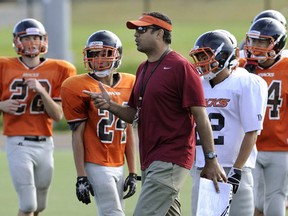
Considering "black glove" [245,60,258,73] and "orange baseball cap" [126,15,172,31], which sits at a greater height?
Result: "orange baseball cap" [126,15,172,31]

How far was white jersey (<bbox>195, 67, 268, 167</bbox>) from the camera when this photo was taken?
22.4 ft

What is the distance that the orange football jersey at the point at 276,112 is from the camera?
8.18m

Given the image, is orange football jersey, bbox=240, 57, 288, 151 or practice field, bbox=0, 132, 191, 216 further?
practice field, bbox=0, 132, 191, 216

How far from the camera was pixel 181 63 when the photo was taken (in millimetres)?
6445

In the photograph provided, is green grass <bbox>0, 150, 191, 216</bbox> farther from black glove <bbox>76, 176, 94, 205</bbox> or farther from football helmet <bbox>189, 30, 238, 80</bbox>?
football helmet <bbox>189, 30, 238, 80</bbox>

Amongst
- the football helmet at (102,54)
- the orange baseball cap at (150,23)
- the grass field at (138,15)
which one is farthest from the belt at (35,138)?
the grass field at (138,15)

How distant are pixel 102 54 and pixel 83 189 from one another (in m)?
1.19

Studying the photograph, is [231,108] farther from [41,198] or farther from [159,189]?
[41,198]

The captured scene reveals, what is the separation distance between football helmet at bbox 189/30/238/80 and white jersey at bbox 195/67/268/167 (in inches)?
4.3

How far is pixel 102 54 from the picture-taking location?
7645mm

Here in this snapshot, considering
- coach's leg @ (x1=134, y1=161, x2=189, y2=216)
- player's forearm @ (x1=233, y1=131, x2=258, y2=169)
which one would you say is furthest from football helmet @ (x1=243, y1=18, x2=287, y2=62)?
coach's leg @ (x1=134, y1=161, x2=189, y2=216)

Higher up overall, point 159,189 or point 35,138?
point 159,189

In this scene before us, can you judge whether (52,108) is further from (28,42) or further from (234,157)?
(234,157)

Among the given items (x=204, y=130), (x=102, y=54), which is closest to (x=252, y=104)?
(x=204, y=130)
